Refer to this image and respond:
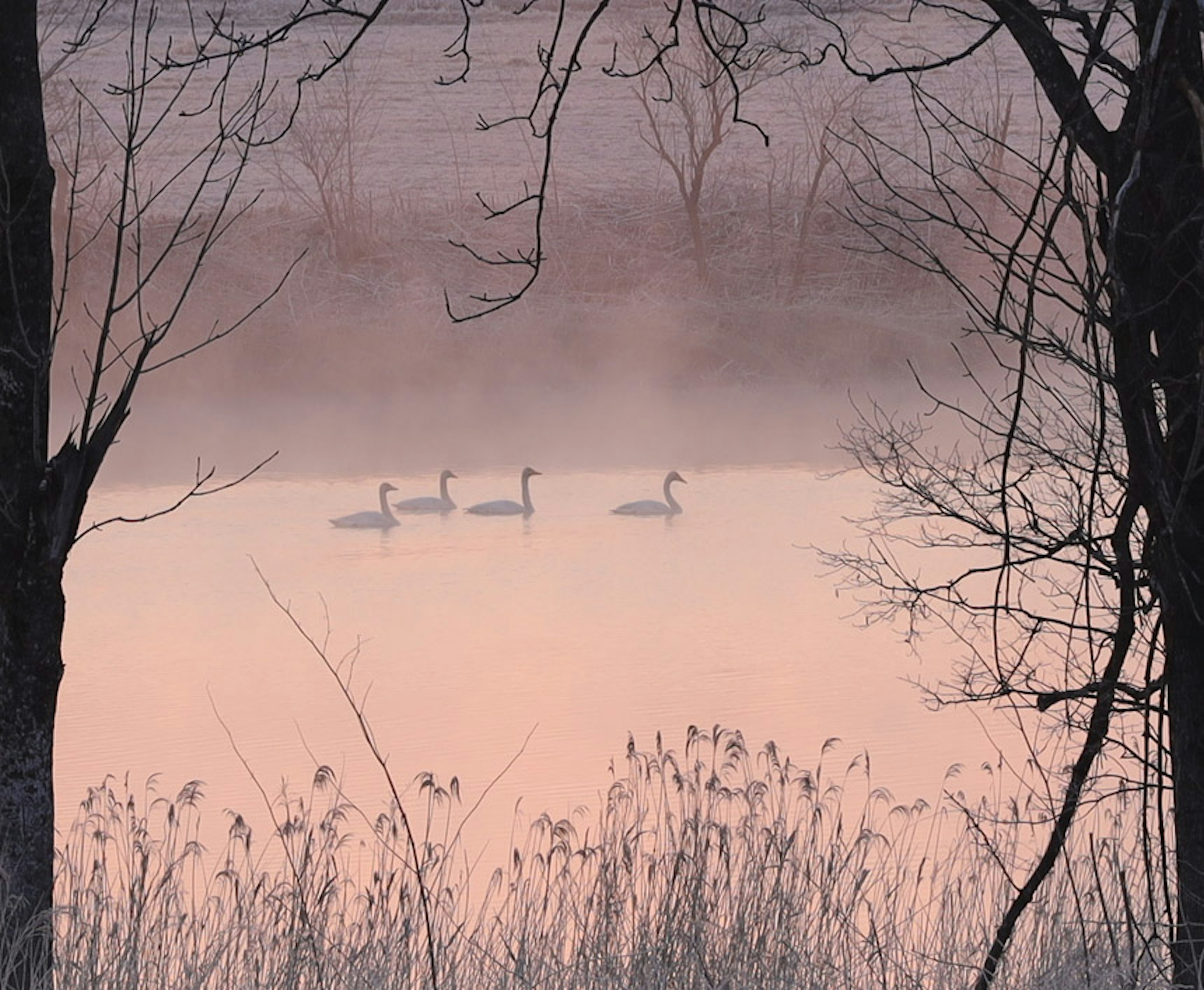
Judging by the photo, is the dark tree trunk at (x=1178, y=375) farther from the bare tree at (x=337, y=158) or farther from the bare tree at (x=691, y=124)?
the bare tree at (x=337, y=158)

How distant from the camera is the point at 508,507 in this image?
45.2 feet

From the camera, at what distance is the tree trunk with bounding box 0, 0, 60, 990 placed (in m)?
2.59

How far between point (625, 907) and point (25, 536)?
5.97 feet

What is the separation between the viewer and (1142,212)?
230cm

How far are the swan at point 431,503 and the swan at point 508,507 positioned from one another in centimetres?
38

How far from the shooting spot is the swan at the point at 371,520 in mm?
13398

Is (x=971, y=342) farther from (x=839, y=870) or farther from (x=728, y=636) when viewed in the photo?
(x=839, y=870)

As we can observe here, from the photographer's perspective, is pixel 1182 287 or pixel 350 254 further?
pixel 350 254

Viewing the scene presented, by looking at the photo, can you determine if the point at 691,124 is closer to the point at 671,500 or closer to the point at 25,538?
the point at 671,500

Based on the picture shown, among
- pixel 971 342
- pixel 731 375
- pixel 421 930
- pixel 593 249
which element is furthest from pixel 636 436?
pixel 421 930

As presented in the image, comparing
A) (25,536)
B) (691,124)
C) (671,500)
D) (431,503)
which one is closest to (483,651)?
(671,500)

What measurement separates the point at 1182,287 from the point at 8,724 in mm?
1767

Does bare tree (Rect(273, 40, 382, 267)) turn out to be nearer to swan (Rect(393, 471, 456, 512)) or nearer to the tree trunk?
swan (Rect(393, 471, 456, 512))

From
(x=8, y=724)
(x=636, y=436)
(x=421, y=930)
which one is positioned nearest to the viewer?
(x=8, y=724)
